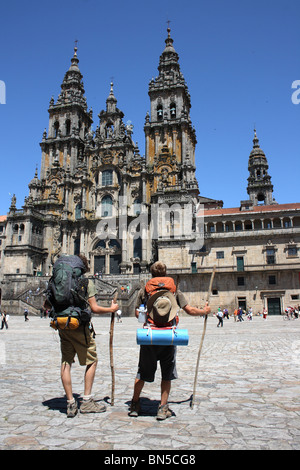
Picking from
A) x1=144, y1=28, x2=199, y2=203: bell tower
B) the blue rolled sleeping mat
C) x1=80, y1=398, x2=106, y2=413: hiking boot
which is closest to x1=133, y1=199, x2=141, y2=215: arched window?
x1=144, y1=28, x2=199, y2=203: bell tower

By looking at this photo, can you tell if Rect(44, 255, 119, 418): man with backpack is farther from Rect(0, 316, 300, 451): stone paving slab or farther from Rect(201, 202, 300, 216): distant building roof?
Rect(201, 202, 300, 216): distant building roof

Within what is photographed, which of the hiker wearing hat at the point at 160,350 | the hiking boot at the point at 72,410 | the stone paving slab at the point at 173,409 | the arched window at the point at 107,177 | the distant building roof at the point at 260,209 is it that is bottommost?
the stone paving slab at the point at 173,409

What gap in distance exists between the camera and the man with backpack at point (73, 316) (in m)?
4.49

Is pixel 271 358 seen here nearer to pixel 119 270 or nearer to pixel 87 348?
pixel 87 348

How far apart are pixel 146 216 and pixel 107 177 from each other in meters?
9.60

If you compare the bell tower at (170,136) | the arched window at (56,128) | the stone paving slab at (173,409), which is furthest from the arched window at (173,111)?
the stone paving slab at (173,409)

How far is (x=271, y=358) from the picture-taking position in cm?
878

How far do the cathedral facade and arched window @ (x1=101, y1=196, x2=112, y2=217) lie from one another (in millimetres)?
143

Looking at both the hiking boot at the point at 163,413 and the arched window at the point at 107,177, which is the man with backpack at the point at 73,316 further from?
the arched window at the point at 107,177

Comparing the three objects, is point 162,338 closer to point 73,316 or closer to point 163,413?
point 163,413

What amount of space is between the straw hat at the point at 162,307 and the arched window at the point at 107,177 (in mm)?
46901

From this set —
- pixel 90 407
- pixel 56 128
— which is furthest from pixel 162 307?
pixel 56 128

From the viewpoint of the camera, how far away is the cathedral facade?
39.2 m
